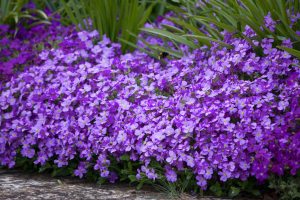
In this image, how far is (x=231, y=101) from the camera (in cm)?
211

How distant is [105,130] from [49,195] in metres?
0.59

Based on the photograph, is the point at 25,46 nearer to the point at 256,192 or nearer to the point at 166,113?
the point at 166,113

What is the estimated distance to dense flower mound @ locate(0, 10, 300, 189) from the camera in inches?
80.3

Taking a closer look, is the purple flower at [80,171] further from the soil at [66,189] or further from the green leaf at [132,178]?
the green leaf at [132,178]

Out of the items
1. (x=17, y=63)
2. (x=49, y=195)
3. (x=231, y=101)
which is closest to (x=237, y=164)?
(x=231, y=101)

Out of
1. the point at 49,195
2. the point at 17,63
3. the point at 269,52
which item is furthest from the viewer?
the point at 17,63

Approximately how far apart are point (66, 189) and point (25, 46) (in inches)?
72.8

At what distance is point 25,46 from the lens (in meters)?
3.52

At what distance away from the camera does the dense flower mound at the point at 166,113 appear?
204 cm

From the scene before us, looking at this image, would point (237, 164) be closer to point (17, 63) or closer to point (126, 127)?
point (126, 127)

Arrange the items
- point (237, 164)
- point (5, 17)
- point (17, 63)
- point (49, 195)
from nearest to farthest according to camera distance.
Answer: point (237, 164) → point (49, 195) → point (17, 63) → point (5, 17)

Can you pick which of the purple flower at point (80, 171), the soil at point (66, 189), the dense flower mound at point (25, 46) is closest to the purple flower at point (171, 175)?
the soil at point (66, 189)

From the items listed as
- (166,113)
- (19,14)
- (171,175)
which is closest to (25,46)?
(19,14)

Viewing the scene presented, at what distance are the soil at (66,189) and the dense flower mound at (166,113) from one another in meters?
0.12
